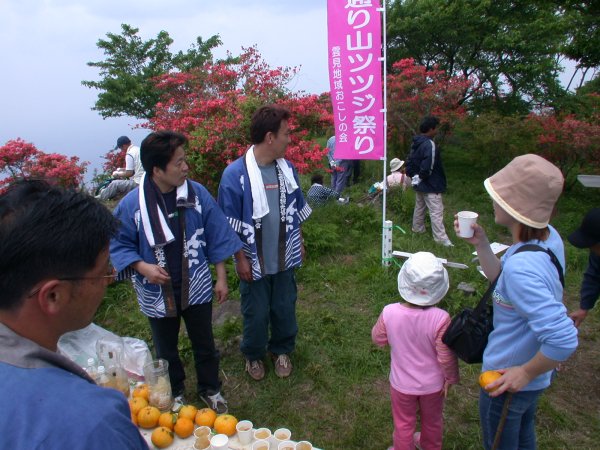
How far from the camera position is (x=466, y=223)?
76.8 inches

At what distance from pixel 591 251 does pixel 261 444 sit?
83.7 inches

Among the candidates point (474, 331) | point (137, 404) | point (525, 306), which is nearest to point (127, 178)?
point (137, 404)

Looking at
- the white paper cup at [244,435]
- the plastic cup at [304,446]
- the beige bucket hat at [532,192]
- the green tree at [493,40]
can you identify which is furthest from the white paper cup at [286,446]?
the green tree at [493,40]

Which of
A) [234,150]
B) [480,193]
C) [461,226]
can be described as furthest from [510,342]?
[480,193]

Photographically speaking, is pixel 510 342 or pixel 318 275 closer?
pixel 510 342

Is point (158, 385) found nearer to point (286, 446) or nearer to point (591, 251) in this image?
point (286, 446)

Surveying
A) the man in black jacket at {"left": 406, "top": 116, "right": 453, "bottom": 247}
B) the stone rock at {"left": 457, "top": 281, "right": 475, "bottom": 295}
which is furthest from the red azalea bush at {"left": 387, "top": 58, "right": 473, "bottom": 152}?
the stone rock at {"left": 457, "top": 281, "right": 475, "bottom": 295}

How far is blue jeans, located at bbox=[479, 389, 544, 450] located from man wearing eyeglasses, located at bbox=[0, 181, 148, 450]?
→ 154 cm

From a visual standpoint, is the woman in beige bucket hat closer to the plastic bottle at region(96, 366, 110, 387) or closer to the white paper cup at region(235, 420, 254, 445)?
the white paper cup at region(235, 420, 254, 445)

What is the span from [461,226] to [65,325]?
1658 mm

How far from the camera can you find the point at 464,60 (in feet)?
40.0

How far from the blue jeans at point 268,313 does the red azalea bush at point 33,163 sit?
564 cm

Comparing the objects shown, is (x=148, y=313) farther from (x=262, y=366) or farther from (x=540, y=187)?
(x=540, y=187)

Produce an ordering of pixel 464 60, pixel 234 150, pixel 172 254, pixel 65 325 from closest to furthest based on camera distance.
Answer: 1. pixel 65 325
2. pixel 172 254
3. pixel 234 150
4. pixel 464 60
